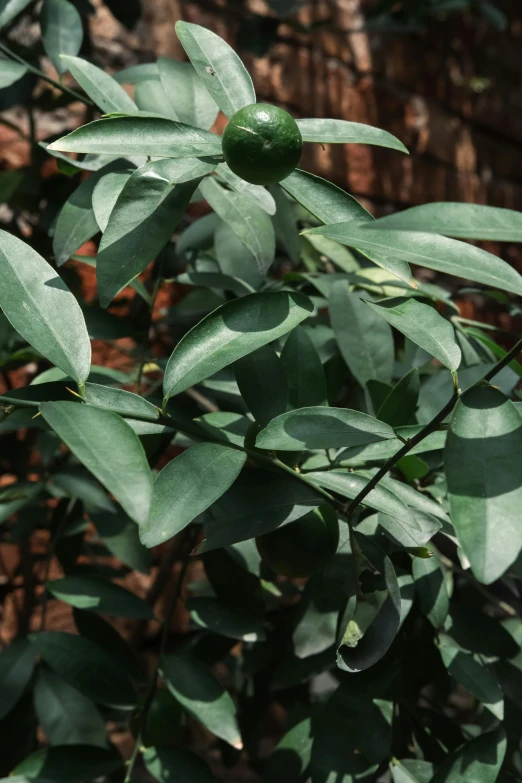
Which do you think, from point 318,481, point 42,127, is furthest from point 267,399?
point 42,127

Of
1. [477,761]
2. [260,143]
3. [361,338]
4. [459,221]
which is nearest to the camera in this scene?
[459,221]

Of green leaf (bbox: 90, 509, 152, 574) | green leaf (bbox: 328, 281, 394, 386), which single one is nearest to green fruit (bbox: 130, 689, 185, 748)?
green leaf (bbox: 90, 509, 152, 574)

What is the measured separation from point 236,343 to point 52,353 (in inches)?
4.2

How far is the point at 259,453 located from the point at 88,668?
27 centimetres

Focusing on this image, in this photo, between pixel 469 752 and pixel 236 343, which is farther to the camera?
pixel 469 752

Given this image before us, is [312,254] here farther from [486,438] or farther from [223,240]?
[486,438]

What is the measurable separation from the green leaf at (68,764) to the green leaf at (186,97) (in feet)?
1.64

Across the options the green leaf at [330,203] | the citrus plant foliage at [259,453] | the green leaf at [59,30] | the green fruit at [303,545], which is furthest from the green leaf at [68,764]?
the green leaf at [59,30]

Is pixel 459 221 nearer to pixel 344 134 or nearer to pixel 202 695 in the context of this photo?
pixel 344 134

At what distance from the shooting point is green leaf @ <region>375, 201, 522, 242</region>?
30cm

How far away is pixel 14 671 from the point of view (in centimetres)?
63

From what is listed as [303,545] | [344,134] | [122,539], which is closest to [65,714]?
[122,539]

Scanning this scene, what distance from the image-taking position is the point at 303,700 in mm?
809

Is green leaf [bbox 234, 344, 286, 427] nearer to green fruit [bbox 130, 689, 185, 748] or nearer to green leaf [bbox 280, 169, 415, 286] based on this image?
green leaf [bbox 280, 169, 415, 286]
